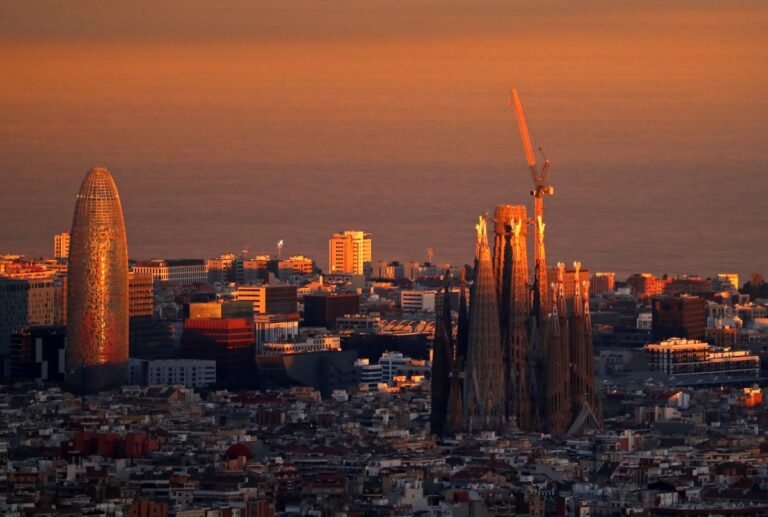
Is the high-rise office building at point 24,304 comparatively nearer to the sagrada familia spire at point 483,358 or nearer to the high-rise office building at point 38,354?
the high-rise office building at point 38,354

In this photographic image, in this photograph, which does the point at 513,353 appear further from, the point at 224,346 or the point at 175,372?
the point at 224,346

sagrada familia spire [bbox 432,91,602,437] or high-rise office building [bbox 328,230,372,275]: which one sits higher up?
high-rise office building [bbox 328,230,372,275]

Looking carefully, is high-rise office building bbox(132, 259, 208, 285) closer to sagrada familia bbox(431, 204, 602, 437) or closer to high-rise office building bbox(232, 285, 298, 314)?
high-rise office building bbox(232, 285, 298, 314)

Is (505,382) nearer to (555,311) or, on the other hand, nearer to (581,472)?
(555,311)

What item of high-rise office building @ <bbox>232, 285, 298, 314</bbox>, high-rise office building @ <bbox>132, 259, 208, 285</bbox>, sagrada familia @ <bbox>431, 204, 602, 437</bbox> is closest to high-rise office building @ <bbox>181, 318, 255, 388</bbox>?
high-rise office building @ <bbox>232, 285, 298, 314</bbox>

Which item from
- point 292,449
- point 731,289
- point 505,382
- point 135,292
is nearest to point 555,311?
point 505,382

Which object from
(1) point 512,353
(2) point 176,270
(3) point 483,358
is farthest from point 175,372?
(2) point 176,270
